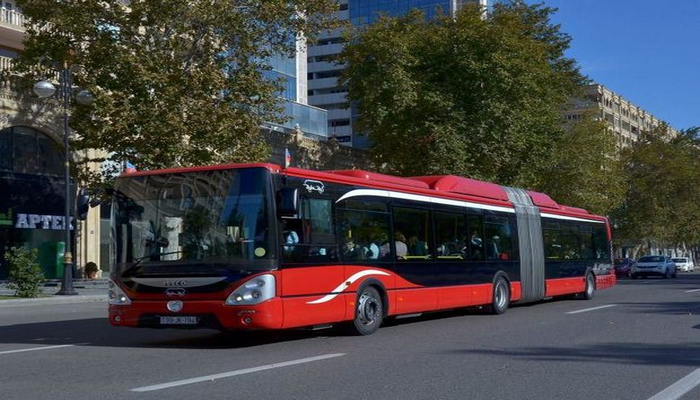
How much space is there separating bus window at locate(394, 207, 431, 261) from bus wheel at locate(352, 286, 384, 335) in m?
1.05

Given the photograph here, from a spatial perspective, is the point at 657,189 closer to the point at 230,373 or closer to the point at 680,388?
the point at 680,388

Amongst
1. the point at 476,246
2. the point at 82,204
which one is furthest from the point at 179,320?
the point at 82,204

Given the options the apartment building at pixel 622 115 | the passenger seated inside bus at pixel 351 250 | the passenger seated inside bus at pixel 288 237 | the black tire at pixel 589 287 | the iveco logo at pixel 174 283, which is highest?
the apartment building at pixel 622 115

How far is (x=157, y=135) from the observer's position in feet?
89.0

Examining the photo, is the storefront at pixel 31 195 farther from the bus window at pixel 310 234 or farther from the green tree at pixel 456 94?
the bus window at pixel 310 234

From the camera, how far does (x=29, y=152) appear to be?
34969mm

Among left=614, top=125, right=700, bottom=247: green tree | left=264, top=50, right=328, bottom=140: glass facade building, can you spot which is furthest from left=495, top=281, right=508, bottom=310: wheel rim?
left=614, top=125, right=700, bottom=247: green tree

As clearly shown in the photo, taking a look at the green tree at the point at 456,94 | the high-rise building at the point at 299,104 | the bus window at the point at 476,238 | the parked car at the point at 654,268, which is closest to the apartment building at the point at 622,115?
the high-rise building at the point at 299,104

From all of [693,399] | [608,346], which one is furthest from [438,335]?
[693,399]

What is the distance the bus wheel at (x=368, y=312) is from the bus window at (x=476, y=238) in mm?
4132

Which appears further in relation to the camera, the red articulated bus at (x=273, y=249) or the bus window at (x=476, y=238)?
the bus window at (x=476, y=238)

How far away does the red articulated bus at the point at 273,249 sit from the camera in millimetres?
11766

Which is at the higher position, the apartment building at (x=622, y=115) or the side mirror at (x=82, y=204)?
the apartment building at (x=622, y=115)

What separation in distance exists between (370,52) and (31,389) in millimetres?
30690
